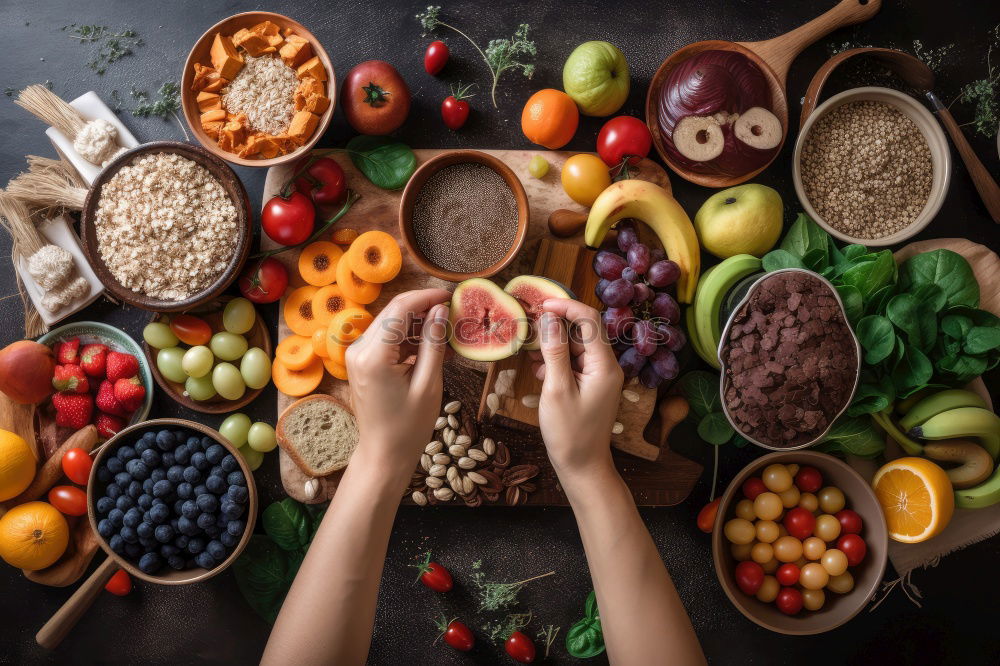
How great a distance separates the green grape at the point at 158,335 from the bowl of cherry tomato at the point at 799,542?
195cm

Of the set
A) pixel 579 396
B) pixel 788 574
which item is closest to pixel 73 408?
pixel 579 396

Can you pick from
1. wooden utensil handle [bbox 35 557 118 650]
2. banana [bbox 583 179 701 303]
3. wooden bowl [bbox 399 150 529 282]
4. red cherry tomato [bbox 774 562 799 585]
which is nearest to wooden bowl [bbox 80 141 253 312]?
wooden bowl [bbox 399 150 529 282]

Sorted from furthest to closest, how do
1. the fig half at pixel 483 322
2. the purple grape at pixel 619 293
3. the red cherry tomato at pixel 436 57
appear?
the red cherry tomato at pixel 436 57 → the purple grape at pixel 619 293 → the fig half at pixel 483 322

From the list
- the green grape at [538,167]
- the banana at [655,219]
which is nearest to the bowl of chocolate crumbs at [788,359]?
the banana at [655,219]

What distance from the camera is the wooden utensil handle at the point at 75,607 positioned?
6.60 feet

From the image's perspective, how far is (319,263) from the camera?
6.97ft

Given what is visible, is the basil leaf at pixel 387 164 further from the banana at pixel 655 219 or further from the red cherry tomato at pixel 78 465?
the red cherry tomato at pixel 78 465

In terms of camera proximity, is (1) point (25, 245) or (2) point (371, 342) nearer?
(2) point (371, 342)

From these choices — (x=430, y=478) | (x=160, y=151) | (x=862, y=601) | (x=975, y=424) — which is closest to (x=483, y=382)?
(x=430, y=478)

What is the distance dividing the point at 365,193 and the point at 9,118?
137 centimetres

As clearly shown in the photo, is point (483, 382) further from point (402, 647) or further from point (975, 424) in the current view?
point (975, 424)

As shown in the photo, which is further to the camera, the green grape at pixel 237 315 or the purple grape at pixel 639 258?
the green grape at pixel 237 315

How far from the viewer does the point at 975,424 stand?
195 cm

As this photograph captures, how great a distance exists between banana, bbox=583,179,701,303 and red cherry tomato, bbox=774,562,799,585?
0.96 metres
